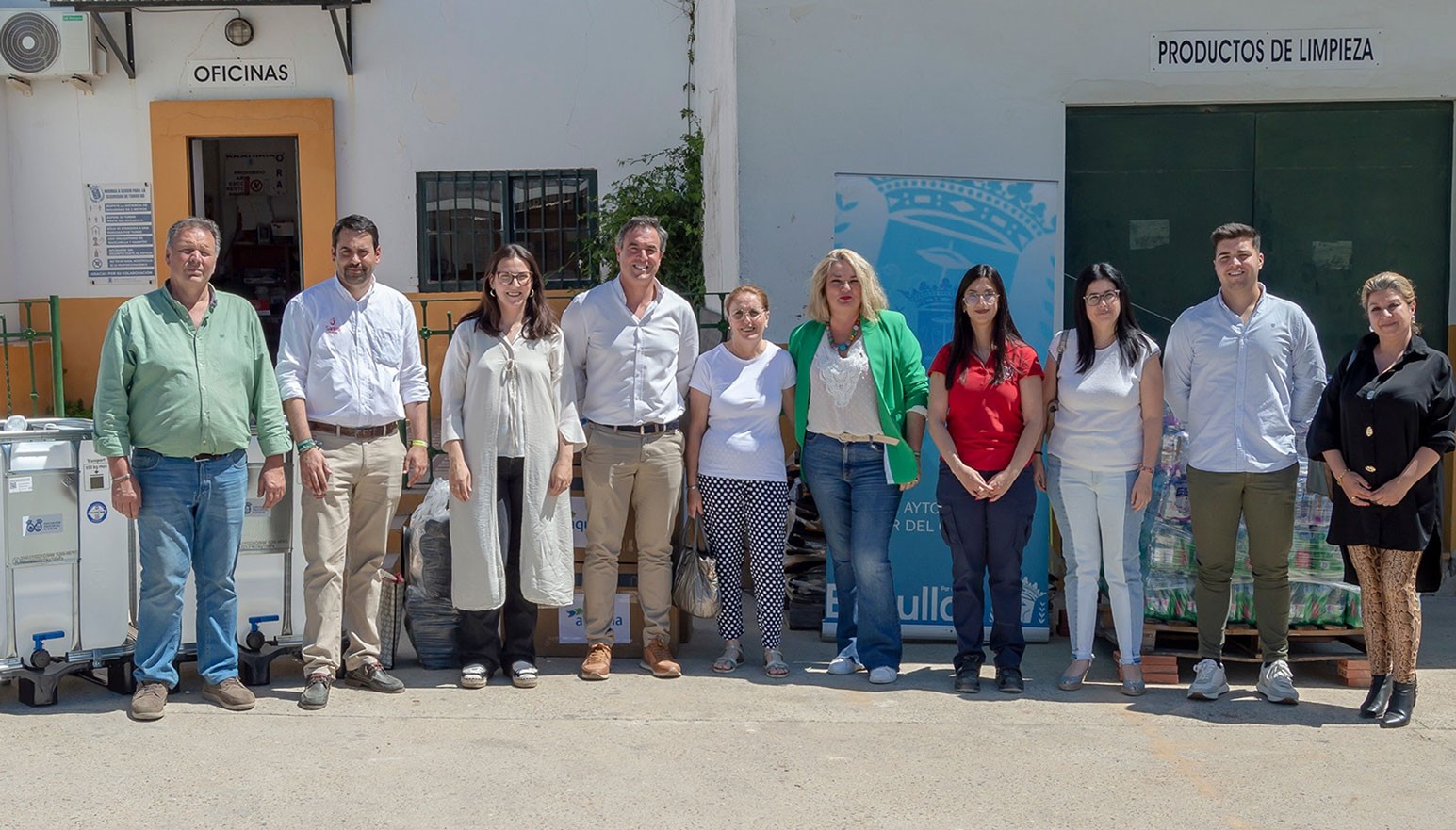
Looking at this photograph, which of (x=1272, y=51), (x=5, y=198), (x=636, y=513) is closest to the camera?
(x=636, y=513)

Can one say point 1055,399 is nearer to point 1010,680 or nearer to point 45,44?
point 1010,680

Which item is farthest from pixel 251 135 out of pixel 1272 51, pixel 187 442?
pixel 1272 51

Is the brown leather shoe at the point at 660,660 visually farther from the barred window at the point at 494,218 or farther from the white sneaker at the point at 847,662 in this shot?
the barred window at the point at 494,218

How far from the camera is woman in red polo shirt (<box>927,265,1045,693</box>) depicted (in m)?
5.62

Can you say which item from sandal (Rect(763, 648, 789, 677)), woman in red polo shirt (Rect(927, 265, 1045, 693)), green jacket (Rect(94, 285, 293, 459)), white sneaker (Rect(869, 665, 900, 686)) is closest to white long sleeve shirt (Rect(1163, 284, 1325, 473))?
woman in red polo shirt (Rect(927, 265, 1045, 693))

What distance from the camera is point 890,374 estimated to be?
18.9 feet

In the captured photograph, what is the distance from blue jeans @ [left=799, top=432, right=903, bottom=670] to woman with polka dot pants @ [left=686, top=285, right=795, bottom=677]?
0.65 feet

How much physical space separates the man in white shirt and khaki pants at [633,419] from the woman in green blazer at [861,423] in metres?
0.59

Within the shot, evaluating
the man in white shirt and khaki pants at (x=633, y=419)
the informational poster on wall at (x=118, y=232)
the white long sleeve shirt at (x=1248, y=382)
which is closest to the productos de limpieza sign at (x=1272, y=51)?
the white long sleeve shirt at (x=1248, y=382)

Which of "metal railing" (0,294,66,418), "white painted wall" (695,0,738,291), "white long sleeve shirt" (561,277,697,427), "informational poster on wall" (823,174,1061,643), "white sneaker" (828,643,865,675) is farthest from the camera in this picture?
"metal railing" (0,294,66,418)

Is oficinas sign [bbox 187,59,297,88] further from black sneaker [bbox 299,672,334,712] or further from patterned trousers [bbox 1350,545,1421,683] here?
patterned trousers [bbox 1350,545,1421,683]

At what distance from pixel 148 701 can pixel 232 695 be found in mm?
313

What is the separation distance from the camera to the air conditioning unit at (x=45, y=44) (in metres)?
11.1

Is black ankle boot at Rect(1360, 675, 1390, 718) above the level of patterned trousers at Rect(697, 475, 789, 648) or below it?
below
